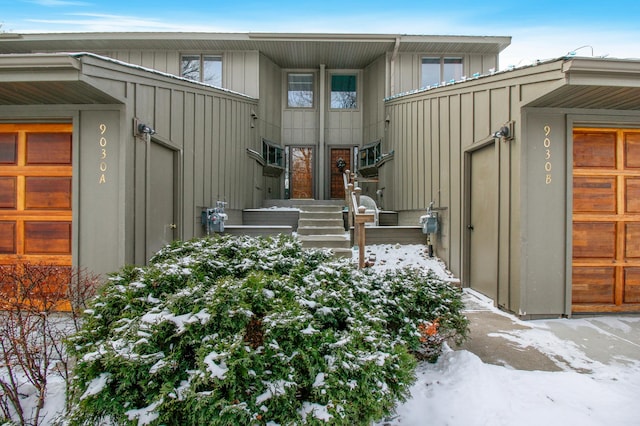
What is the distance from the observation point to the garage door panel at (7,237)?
4.20 m

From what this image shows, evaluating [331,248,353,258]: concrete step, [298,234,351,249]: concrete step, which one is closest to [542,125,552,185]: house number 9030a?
[331,248,353,258]: concrete step

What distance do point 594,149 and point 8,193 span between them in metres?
7.35

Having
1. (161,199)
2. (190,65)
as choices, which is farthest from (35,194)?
(190,65)

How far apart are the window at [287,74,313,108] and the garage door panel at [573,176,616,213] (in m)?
7.97

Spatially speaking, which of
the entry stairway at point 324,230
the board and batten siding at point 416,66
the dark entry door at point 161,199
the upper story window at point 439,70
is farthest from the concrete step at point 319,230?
the upper story window at point 439,70

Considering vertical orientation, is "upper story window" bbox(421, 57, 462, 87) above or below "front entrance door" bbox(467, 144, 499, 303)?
above

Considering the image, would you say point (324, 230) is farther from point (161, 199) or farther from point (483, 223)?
point (161, 199)

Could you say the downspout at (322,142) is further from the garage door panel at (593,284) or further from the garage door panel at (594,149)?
the garage door panel at (593,284)

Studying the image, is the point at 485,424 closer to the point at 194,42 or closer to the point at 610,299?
the point at 610,299

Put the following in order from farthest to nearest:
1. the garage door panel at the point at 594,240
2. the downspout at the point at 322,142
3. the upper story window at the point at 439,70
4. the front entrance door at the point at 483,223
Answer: the downspout at the point at 322,142
the upper story window at the point at 439,70
the front entrance door at the point at 483,223
the garage door panel at the point at 594,240

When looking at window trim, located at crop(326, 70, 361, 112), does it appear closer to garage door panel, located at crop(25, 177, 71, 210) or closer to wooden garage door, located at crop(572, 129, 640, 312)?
wooden garage door, located at crop(572, 129, 640, 312)

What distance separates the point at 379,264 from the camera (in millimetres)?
6000

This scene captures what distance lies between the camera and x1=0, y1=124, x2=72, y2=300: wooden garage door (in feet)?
13.7

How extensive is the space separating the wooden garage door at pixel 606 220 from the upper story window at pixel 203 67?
851 centimetres
